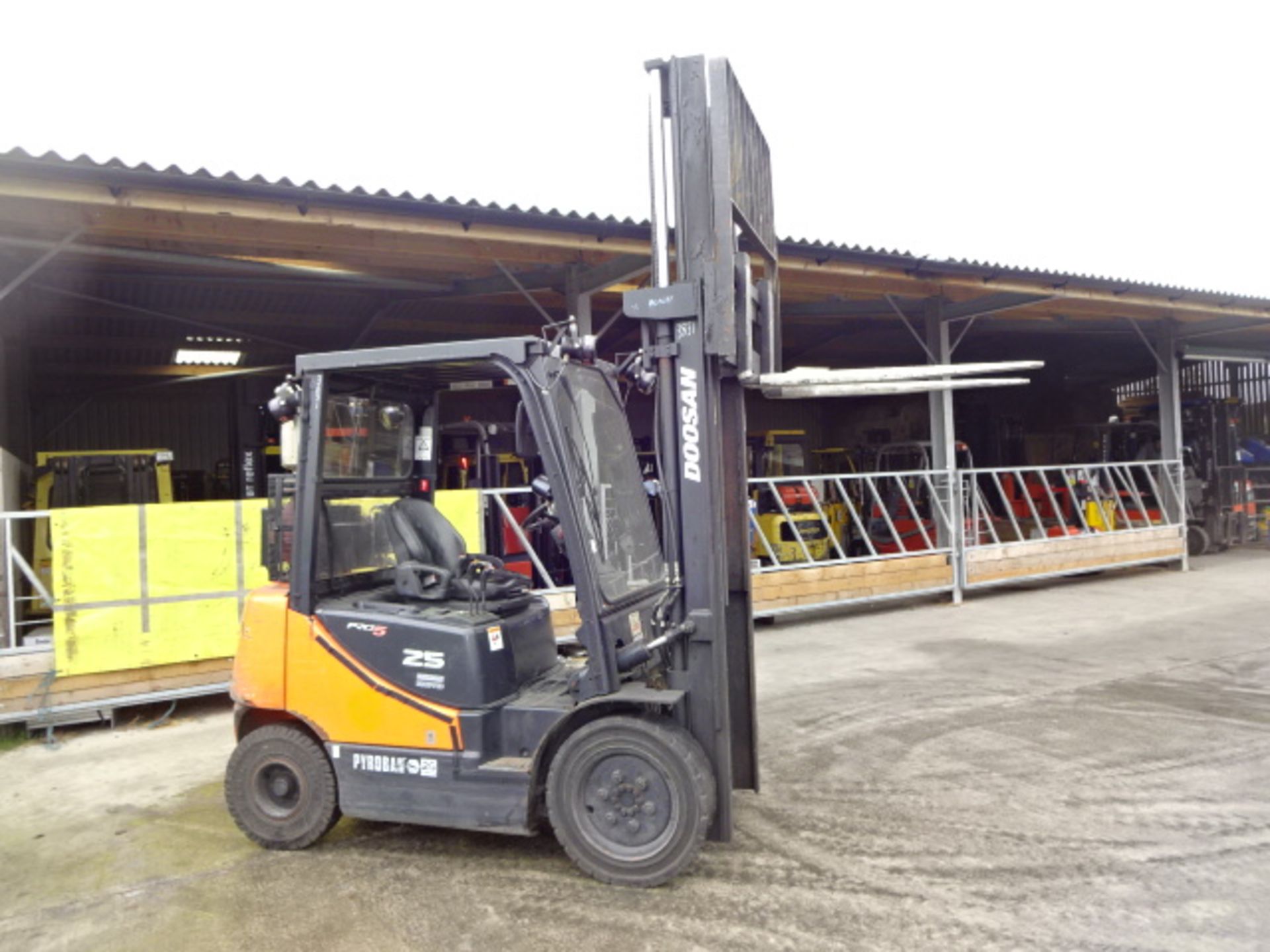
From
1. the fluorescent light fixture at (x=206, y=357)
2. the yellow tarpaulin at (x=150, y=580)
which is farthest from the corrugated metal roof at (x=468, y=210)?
the fluorescent light fixture at (x=206, y=357)

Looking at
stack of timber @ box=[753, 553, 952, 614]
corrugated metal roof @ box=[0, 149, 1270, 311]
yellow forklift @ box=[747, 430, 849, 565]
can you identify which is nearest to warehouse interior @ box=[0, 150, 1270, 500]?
corrugated metal roof @ box=[0, 149, 1270, 311]

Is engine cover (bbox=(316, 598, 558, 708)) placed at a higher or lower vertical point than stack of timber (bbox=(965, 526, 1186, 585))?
higher

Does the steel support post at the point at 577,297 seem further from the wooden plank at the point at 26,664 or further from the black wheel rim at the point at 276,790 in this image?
the black wheel rim at the point at 276,790

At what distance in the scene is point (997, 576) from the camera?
39.4 feet

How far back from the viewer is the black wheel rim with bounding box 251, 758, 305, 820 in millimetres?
4133

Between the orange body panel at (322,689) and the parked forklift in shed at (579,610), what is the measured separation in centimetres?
1

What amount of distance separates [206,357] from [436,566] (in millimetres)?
14873

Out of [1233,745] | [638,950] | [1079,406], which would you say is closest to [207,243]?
[638,950]

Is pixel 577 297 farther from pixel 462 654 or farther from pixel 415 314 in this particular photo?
pixel 462 654

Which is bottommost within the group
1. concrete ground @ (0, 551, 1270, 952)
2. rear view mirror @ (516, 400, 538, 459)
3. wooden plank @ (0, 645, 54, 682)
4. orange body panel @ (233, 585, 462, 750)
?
concrete ground @ (0, 551, 1270, 952)

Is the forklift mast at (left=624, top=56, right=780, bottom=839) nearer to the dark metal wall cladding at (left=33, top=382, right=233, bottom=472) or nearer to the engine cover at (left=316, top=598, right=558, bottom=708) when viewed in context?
the engine cover at (left=316, top=598, right=558, bottom=708)

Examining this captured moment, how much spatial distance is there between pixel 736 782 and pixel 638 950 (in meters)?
1.26

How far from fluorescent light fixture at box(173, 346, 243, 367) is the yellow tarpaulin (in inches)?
417

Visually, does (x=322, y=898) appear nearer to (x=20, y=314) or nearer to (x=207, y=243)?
(x=207, y=243)
